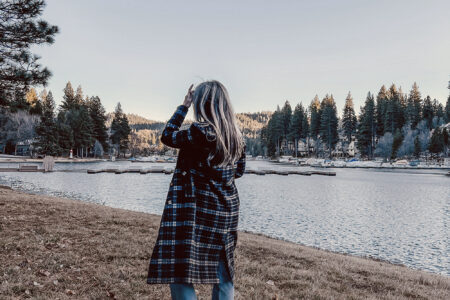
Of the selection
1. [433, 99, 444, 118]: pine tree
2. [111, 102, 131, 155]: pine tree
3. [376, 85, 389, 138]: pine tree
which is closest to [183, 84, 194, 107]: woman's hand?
[376, 85, 389, 138]: pine tree

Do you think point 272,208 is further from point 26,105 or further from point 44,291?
point 44,291

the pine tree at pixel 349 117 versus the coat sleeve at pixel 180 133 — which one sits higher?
the pine tree at pixel 349 117

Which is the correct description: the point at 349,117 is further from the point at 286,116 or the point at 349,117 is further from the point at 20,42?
the point at 20,42

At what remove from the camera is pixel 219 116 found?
2018 millimetres

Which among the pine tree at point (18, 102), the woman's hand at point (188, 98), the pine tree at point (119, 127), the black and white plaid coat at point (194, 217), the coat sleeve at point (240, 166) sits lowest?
the black and white plaid coat at point (194, 217)

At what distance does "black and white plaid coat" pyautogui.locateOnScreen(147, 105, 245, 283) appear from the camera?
187 centimetres

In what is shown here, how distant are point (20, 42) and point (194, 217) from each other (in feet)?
24.5

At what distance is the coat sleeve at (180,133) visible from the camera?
1.94 meters

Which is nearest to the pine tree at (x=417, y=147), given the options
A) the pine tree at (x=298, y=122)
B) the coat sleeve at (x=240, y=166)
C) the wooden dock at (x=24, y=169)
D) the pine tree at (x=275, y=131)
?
the pine tree at (x=298, y=122)

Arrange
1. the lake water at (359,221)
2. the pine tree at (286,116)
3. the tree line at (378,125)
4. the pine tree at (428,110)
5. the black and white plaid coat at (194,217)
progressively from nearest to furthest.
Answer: the black and white plaid coat at (194,217) → the lake water at (359,221) → the tree line at (378,125) → the pine tree at (428,110) → the pine tree at (286,116)

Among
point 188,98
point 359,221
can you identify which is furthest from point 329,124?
point 188,98

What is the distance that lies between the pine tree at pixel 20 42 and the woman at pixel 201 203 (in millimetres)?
6769

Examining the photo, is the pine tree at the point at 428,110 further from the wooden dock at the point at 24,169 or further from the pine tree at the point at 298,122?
the wooden dock at the point at 24,169

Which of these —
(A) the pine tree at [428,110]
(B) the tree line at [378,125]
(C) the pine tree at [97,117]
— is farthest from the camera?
(C) the pine tree at [97,117]
